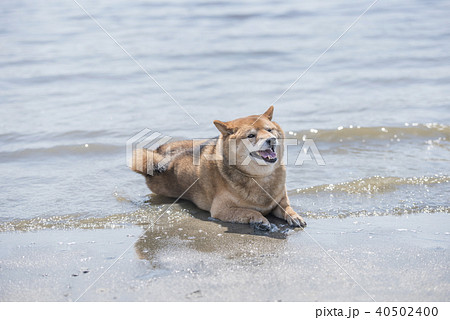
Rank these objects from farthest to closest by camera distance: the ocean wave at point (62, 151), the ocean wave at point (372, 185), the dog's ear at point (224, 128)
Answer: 1. the ocean wave at point (62, 151)
2. the ocean wave at point (372, 185)
3. the dog's ear at point (224, 128)

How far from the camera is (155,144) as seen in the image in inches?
380

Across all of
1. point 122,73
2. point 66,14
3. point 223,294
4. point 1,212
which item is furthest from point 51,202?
point 66,14

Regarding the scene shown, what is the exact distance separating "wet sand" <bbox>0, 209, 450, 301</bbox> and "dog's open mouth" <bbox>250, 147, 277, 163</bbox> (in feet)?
2.24

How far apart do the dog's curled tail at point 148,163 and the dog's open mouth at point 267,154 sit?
1527 millimetres

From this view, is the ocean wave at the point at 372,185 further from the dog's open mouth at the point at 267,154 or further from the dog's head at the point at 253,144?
the dog's open mouth at the point at 267,154

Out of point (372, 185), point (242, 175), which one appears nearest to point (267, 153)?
point (242, 175)

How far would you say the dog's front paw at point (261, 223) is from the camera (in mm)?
6059

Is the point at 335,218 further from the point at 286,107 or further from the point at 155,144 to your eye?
the point at 286,107

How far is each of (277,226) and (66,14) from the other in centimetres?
1589

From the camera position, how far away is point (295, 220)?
6.16 m

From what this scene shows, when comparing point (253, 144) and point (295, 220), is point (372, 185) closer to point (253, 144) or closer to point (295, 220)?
point (295, 220)

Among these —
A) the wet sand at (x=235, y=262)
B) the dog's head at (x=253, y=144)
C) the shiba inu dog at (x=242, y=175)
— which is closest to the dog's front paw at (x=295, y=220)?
the shiba inu dog at (x=242, y=175)

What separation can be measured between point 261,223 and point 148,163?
1992 millimetres
